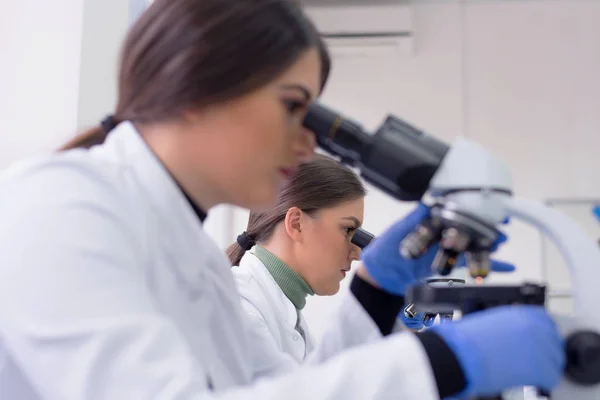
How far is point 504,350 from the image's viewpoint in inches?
25.5

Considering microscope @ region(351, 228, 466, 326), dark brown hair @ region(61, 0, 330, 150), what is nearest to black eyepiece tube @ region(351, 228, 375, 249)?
microscope @ region(351, 228, 466, 326)

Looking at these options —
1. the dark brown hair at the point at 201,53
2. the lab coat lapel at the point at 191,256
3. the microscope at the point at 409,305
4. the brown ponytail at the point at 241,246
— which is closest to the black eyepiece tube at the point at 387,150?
the dark brown hair at the point at 201,53

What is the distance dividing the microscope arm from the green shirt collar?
99cm

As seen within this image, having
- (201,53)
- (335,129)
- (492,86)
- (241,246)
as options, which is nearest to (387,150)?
(335,129)

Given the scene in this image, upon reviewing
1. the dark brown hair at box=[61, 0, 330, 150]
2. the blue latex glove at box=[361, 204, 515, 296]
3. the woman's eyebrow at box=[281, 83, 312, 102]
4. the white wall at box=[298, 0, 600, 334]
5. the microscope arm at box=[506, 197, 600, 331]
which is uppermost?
the dark brown hair at box=[61, 0, 330, 150]

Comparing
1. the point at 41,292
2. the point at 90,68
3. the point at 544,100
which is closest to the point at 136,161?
the point at 41,292

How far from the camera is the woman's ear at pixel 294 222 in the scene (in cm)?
173

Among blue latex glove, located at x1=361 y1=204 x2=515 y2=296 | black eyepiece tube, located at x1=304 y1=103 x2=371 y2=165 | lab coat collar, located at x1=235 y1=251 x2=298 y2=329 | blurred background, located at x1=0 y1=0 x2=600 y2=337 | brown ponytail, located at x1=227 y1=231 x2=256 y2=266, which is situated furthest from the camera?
blurred background, located at x1=0 y1=0 x2=600 y2=337

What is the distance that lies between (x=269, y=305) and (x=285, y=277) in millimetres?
106

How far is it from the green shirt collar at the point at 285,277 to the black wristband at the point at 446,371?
1109 millimetres

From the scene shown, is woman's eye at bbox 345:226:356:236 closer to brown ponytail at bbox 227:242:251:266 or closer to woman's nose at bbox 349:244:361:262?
woman's nose at bbox 349:244:361:262

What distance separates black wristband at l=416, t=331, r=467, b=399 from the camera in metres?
0.63

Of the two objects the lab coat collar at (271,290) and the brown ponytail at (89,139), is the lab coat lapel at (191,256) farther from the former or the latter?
the lab coat collar at (271,290)

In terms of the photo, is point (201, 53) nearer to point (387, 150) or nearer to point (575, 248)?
point (387, 150)
